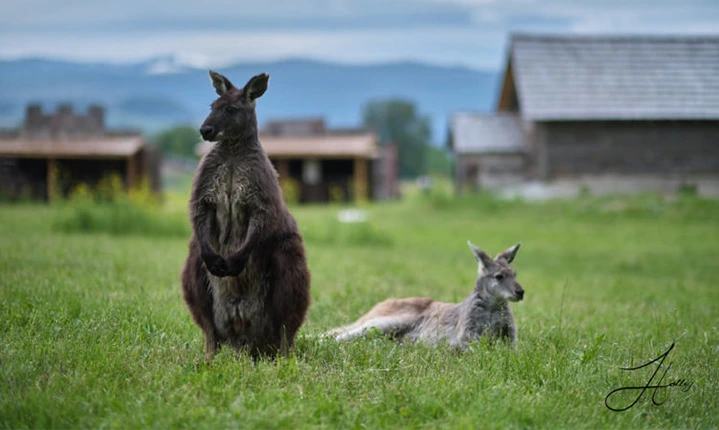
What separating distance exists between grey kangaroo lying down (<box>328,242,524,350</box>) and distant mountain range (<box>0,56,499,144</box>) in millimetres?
2303

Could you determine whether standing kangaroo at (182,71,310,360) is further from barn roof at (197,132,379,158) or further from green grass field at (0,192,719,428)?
barn roof at (197,132,379,158)

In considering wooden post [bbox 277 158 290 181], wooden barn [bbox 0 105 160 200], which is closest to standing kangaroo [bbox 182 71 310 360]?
wooden barn [bbox 0 105 160 200]

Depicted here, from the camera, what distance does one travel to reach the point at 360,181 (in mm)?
34312

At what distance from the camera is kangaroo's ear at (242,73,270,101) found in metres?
5.75

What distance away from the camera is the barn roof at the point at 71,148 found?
96.9 feet

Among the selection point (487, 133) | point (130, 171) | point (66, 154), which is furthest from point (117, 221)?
point (487, 133)

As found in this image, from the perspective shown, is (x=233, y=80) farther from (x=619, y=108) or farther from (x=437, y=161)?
(x=437, y=161)

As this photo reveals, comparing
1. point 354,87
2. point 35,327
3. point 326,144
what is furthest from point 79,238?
point 354,87

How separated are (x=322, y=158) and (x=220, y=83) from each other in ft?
95.1

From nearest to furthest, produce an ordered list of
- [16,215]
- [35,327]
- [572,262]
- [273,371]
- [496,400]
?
[496,400]
[273,371]
[35,327]
[572,262]
[16,215]

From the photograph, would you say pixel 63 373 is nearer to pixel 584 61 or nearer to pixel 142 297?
pixel 142 297

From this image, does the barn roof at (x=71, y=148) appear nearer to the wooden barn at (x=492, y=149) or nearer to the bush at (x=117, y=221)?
the bush at (x=117, y=221)

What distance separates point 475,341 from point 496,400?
5.64 ft

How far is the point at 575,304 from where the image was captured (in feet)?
32.7
